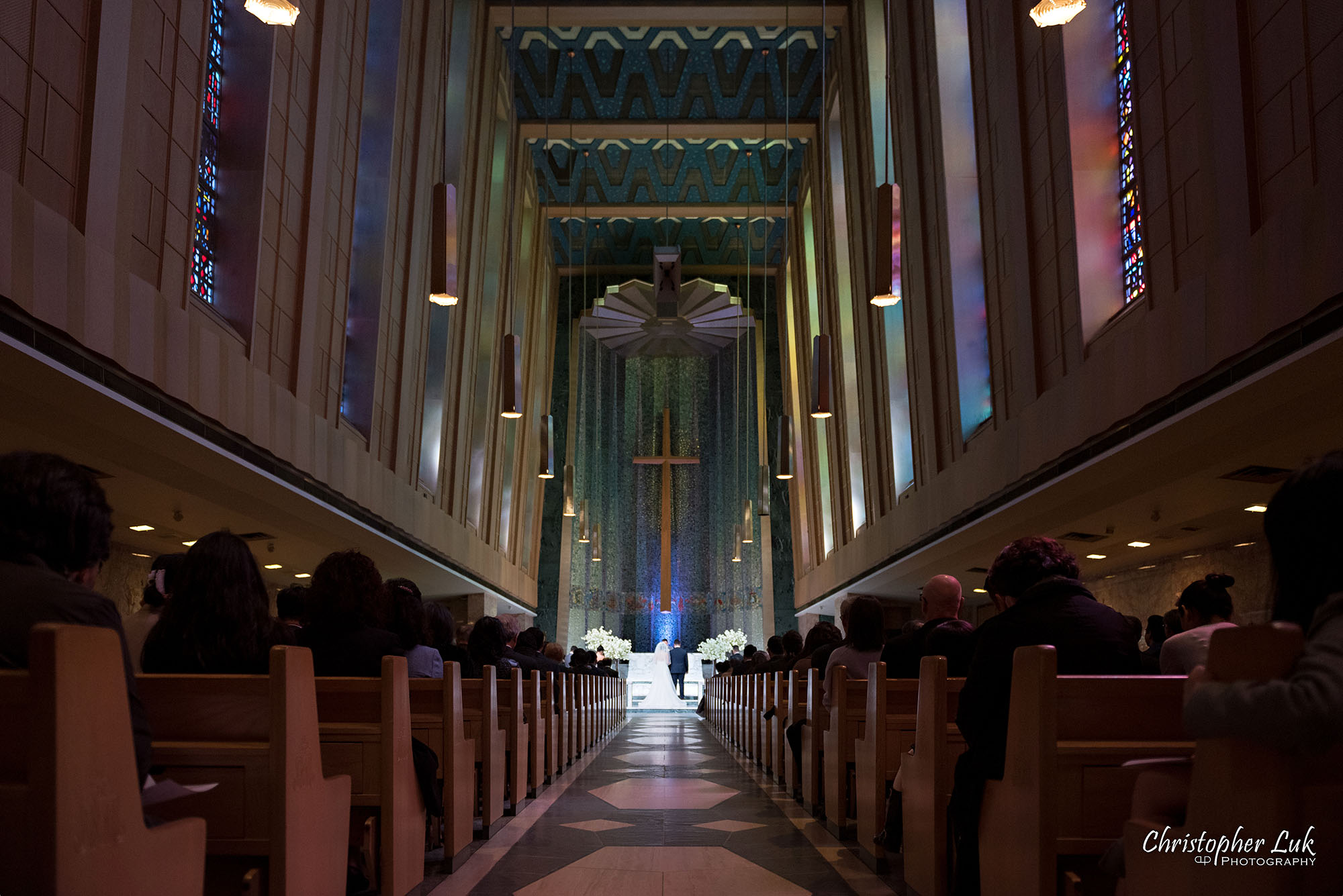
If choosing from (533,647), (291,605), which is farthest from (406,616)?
(533,647)

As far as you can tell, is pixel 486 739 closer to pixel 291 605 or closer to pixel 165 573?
pixel 291 605

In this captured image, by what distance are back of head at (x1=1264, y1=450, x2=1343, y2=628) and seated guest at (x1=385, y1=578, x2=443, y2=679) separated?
336 cm

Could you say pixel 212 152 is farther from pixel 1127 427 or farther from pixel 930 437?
pixel 930 437

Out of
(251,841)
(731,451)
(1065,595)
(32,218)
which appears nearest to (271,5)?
(32,218)

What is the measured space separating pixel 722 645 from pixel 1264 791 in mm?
19429

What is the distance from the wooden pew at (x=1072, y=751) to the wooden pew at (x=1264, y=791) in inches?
27.9

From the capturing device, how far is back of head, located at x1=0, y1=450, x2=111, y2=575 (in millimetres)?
1760

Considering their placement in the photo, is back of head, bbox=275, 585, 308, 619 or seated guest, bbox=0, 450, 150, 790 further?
back of head, bbox=275, 585, 308, 619

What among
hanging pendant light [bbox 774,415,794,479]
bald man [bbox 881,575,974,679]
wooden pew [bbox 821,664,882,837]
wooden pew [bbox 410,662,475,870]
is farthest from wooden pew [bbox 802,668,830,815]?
hanging pendant light [bbox 774,415,794,479]

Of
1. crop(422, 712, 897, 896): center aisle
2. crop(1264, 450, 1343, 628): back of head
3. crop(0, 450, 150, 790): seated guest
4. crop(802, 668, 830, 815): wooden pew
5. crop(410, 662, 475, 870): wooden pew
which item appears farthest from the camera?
crop(802, 668, 830, 815): wooden pew

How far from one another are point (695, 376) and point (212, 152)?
18387mm

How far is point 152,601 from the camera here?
3.56m

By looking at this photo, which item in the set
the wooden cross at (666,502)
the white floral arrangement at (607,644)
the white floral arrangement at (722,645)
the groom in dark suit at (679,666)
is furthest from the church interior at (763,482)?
the wooden cross at (666,502)

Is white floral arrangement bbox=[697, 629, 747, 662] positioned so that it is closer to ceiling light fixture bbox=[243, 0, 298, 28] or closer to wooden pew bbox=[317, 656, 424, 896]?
ceiling light fixture bbox=[243, 0, 298, 28]
